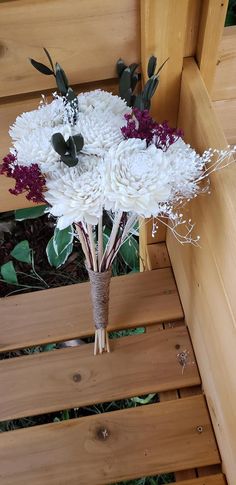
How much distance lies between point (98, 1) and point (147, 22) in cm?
8

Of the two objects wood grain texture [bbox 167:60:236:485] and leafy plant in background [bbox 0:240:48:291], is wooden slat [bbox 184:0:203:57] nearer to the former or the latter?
wood grain texture [bbox 167:60:236:485]

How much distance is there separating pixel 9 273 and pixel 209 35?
781 millimetres

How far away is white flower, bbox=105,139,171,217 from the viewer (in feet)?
2.16

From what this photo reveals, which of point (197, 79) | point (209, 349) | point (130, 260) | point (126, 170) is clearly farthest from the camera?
point (130, 260)

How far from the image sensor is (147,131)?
71cm

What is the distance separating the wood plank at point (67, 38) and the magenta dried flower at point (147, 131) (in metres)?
0.17

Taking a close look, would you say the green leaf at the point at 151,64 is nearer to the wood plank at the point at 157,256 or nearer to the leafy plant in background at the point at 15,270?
the wood plank at the point at 157,256

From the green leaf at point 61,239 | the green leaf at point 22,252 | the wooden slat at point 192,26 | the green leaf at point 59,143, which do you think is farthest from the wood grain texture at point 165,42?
the green leaf at point 22,252

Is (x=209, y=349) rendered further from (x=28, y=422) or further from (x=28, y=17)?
(x=28, y=17)

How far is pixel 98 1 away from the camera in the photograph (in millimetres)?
759

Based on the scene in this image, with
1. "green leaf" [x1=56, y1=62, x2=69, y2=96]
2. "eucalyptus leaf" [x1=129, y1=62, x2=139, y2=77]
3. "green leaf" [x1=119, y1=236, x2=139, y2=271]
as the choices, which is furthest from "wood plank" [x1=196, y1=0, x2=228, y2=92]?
"green leaf" [x1=119, y1=236, x2=139, y2=271]

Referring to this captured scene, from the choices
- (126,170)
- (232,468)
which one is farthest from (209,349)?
(126,170)

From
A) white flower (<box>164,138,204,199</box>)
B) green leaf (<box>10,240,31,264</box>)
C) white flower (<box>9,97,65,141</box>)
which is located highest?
green leaf (<box>10,240,31,264</box>)

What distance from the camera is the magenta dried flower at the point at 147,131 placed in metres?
0.70
